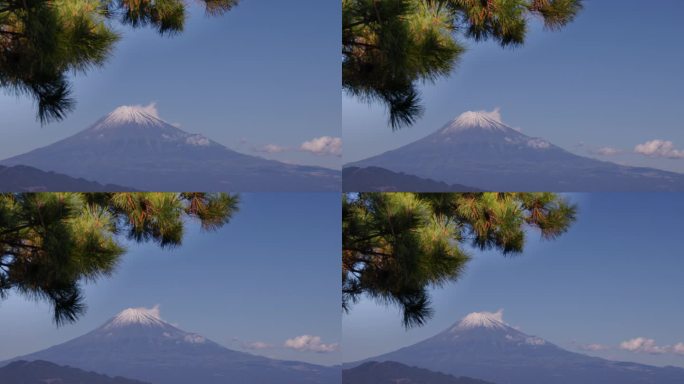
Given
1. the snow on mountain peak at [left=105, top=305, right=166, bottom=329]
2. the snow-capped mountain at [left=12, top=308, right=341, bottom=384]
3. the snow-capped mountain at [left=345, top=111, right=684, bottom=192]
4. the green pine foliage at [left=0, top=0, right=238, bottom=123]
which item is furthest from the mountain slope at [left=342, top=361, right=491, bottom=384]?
the green pine foliage at [left=0, top=0, right=238, bottom=123]

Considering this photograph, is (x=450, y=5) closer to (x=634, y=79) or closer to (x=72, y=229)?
(x=72, y=229)

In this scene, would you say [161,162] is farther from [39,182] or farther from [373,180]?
[373,180]

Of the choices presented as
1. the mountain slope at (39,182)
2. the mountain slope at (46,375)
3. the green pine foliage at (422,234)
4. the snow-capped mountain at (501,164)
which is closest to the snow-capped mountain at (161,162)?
the mountain slope at (39,182)

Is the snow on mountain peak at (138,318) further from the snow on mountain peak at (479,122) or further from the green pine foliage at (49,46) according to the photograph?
the green pine foliage at (49,46)

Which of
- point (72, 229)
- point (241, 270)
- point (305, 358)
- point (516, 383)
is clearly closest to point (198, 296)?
point (241, 270)

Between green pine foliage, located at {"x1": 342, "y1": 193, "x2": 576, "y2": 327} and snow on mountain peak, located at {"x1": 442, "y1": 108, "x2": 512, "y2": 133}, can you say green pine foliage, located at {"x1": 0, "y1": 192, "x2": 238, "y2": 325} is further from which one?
snow on mountain peak, located at {"x1": 442, "y1": 108, "x2": 512, "y2": 133}

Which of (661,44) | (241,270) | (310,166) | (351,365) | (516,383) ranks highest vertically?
(661,44)
